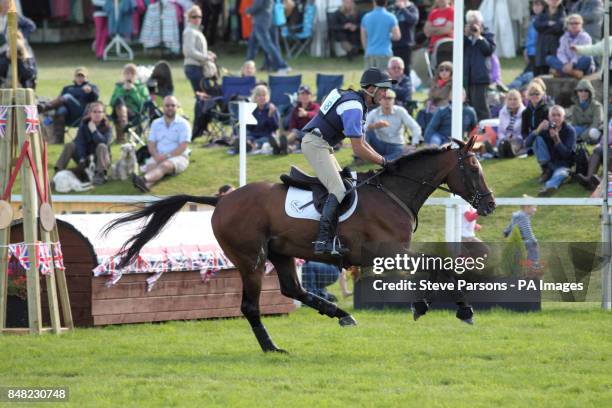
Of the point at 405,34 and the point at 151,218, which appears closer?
the point at 151,218

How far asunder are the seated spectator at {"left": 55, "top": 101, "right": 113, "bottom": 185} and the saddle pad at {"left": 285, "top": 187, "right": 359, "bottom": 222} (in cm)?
917

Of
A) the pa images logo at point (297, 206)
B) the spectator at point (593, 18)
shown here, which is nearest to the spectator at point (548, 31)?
the spectator at point (593, 18)

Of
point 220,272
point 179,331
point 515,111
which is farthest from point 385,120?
point 179,331

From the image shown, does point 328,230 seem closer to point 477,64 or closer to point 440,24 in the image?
point 477,64

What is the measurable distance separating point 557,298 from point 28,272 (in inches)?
220

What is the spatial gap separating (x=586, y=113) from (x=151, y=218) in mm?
9379

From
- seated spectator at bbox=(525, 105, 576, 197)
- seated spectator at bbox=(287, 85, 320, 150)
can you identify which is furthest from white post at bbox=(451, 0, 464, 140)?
seated spectator at bbox=(287, 85, 320, 150)

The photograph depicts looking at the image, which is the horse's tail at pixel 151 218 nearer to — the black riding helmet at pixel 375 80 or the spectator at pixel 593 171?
the black riding helmet at pixel 375 80

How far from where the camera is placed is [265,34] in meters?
26.6

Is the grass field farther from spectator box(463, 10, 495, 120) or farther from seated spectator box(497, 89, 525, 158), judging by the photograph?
spectator box(463, 10, 495, 120)

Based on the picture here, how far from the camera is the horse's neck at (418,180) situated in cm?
1141

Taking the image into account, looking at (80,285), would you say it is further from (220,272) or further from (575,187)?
(575,187)

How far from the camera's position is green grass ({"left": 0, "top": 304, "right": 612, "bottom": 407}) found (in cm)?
898

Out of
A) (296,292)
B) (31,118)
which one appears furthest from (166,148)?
(296,292)
